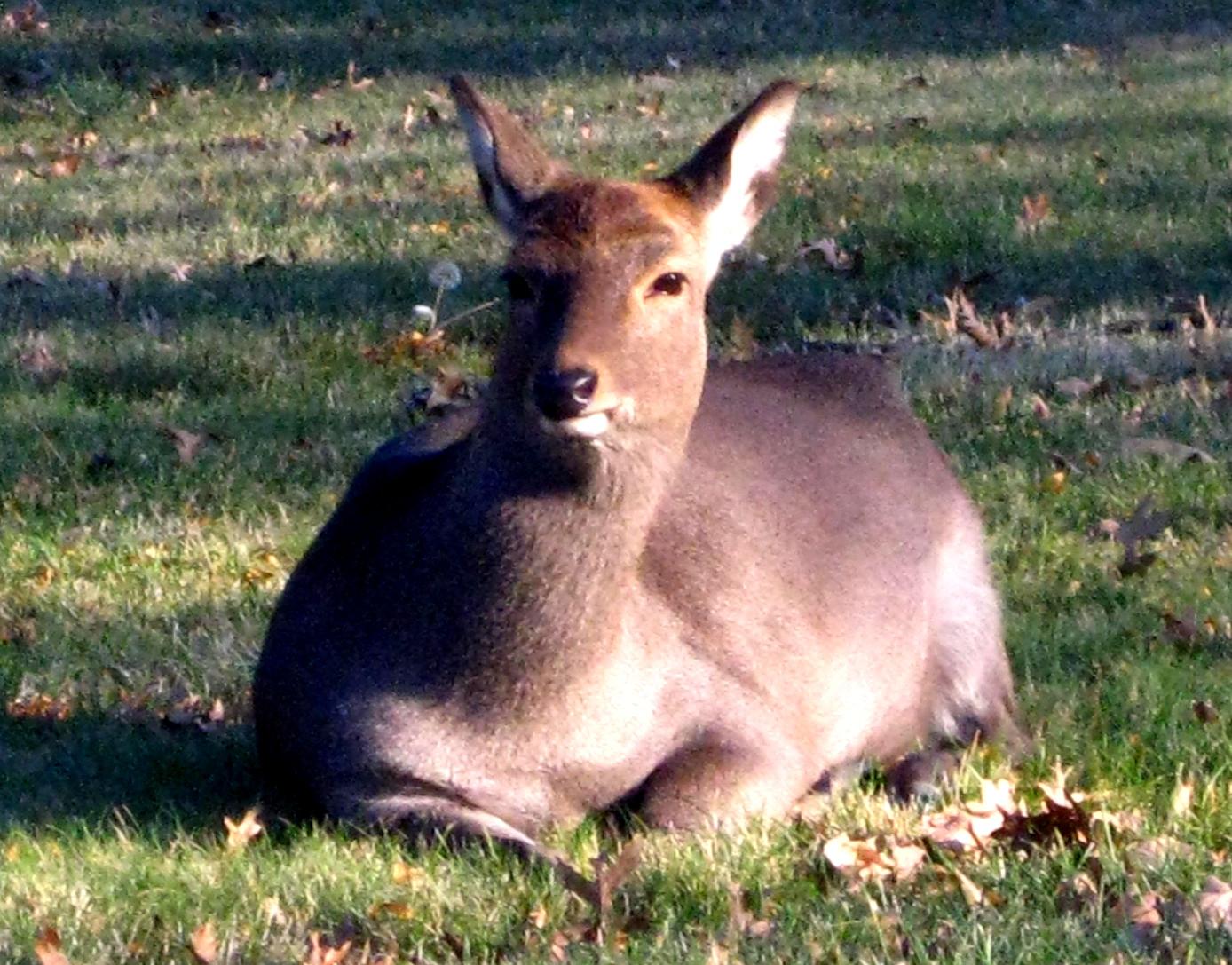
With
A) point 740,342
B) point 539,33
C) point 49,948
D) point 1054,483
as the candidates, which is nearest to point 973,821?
point 49,948

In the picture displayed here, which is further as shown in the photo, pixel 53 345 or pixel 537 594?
pixel 53 345

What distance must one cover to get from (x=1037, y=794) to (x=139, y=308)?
631cm

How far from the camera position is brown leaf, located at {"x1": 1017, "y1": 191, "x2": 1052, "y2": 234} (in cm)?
1242

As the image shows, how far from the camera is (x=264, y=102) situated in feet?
60.8

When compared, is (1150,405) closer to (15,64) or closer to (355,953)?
(355,953)

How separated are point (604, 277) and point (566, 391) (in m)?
0.36

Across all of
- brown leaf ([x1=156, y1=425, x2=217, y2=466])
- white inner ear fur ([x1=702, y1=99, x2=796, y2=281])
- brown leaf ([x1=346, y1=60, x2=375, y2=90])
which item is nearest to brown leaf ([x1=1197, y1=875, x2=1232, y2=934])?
white inner ear fur ([x1=702, y1=99, x2=796, y2=281])

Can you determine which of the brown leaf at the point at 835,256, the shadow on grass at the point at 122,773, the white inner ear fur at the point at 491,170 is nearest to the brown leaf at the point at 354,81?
the brown leaf at the point at 835,256

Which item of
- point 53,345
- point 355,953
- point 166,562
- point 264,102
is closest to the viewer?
point 355,953

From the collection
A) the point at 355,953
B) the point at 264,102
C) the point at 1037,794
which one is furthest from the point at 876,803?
the point at 264,102

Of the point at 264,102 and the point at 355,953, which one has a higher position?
the point at 355,953

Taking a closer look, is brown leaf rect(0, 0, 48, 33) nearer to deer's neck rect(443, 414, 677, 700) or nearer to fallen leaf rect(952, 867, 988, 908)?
deer's neck rect(443, 414, 677, 700)

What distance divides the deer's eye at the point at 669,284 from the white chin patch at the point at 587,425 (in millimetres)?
337

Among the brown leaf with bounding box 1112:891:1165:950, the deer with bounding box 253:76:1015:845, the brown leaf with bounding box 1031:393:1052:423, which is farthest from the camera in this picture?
the brown leaf with bounding box 1031:393:1052:423
